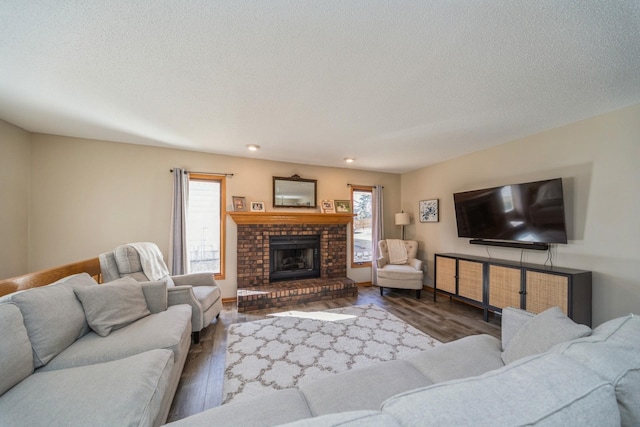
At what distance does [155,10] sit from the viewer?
127cm

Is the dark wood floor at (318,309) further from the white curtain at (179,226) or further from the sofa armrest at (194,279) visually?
the white curtain at (179,226)

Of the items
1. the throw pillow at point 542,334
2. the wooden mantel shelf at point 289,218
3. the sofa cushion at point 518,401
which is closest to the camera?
the sofa cushion at point 518,401

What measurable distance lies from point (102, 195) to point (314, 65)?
353 cm

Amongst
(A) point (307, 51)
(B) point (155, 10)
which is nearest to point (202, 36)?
(B) point (155, 10)

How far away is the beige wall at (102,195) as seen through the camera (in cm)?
307

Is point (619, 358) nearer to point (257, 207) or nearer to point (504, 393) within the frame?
point (504, 393)

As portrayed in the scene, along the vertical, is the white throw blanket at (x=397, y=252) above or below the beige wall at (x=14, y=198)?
below

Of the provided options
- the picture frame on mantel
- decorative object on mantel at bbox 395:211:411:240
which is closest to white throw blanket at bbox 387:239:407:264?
decorative object on mantel at bbox 395:211:411:240

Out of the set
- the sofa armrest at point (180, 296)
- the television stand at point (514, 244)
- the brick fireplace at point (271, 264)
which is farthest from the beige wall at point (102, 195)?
the television stand at point (514, 244)

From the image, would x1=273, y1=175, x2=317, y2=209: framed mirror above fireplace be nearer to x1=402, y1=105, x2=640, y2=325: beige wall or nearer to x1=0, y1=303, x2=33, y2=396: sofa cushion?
x1=402, y1=105, x2=640, y2=325: beige wall

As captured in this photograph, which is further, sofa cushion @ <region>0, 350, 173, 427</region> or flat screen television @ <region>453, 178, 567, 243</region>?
flat screen television @ <region>453, 178, 567, 243</region>

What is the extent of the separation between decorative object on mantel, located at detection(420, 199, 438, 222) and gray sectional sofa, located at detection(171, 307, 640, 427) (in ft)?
10.8

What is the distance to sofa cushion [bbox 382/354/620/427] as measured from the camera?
525 millimetres

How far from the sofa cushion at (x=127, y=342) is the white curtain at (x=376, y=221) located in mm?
3720
